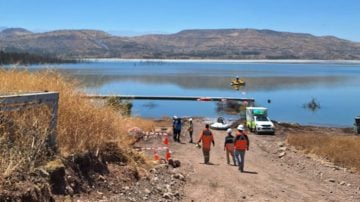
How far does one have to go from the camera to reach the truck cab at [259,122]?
4094 cm

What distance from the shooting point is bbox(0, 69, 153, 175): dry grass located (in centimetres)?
1092

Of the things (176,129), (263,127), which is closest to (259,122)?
(263,127)

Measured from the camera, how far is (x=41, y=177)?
8.50 m

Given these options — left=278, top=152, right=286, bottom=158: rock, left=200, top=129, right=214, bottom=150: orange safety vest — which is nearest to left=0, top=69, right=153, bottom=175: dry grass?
left=200, top=129, right=214, bottom=150: orange safety vest

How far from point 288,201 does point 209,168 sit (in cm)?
508

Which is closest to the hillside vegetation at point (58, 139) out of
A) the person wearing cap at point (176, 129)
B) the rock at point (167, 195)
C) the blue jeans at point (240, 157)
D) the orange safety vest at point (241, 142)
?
the rock at point (167, 195)

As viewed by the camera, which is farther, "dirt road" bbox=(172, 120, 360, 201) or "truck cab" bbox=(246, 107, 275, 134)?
"truck cab" bbox=(246, 107, 275, 134)

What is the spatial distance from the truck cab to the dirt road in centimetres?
1622

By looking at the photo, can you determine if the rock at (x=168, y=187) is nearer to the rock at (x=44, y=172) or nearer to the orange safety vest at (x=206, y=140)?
the rock at (x=44, y=172)

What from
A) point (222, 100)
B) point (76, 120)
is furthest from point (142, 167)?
point (222, 100)

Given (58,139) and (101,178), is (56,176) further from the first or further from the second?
(101,178)

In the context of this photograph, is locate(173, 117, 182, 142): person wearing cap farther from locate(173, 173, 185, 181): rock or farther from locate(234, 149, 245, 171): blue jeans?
locate(173, 173, 185, 181): rock

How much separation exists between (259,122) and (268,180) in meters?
25.8

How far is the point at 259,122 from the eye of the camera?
41.7 metres
